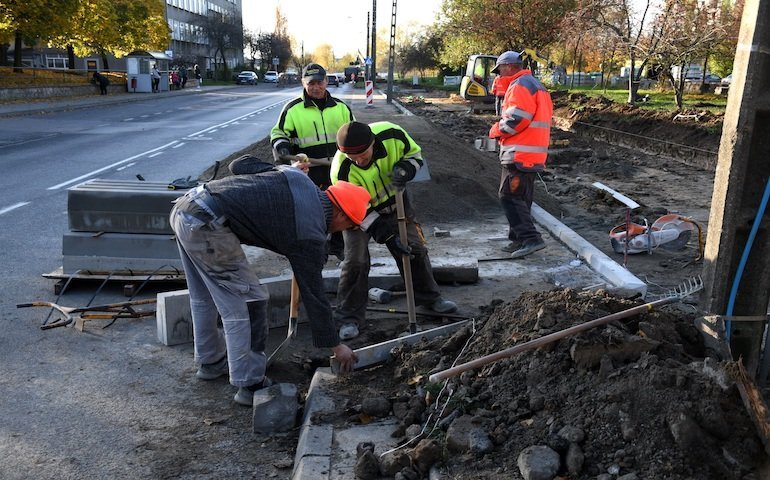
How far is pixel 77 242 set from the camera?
660 cm

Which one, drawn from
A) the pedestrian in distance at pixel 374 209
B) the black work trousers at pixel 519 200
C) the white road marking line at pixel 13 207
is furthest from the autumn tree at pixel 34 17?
the pedestrian in distance at pixel 374 209

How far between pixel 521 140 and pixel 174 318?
3.93 meters

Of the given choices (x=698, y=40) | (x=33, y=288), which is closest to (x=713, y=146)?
(x=698, y=40)

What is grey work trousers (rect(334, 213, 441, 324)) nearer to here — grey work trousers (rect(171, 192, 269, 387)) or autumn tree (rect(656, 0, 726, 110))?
grey work trousers (rect(171, 192, 269, 387))

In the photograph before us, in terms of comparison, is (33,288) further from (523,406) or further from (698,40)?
(698,40)

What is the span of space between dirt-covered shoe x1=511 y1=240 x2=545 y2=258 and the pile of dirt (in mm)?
3106

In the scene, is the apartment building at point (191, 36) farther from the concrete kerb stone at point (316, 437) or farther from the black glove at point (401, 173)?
the concrete kerb stone at point (316, 437)

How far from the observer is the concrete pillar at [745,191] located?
13.2 feet

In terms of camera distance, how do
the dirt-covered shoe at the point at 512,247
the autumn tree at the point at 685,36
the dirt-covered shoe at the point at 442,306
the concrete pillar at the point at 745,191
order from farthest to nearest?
1. the autumn tree at the point at 685,36
2. the dirt-covered shoe at the point at 512,247
3. the dirt-covered shoe at the point at 442,306
4. the concrete pillar at the point at 745,191

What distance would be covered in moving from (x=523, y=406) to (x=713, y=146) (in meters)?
15.6

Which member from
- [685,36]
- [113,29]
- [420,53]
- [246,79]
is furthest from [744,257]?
[246,79]

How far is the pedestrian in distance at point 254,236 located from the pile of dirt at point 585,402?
2.20 feet

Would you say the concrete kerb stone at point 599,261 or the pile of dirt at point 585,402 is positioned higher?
the pile of dirt at point 585,402

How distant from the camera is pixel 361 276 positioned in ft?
18.0
